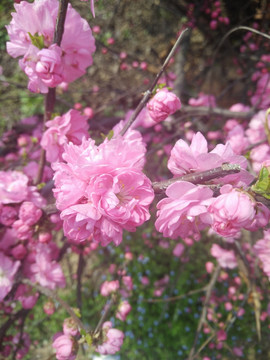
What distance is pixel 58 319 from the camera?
2.60 metres

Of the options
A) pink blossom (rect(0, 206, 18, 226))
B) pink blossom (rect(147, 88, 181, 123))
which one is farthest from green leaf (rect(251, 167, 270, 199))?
pink blossom (rect(0, 206, 18, 226))

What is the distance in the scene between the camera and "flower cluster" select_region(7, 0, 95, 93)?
82cm

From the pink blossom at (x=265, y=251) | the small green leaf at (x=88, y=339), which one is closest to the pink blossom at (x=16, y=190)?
the small green leaf at (x=88, y=339)

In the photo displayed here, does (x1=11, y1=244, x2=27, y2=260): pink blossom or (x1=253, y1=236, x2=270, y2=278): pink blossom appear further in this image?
(x1=11, y1=244, x2=27, y2=260): pink blossom

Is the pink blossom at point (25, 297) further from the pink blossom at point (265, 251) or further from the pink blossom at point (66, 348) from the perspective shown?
the pink blossom at point (265, 251)

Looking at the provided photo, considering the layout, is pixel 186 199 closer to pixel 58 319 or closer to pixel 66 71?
pixel 66 71

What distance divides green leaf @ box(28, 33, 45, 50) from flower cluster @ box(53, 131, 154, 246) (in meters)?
0.41

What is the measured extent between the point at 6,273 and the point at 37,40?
3.07ft

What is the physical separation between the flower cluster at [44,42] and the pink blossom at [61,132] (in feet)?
0.43

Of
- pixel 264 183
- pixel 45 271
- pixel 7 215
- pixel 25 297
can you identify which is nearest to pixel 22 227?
pixel 7 215

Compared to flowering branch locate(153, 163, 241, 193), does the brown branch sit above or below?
below

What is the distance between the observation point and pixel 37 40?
33.1 inches

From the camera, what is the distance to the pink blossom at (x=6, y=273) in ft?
3.85

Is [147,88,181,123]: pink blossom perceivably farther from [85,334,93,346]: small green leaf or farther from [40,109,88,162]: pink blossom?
[85,334,93,346]: small green leaf
